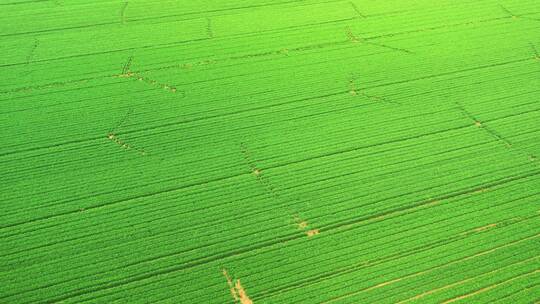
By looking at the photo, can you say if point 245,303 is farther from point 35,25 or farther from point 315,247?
point 35,25

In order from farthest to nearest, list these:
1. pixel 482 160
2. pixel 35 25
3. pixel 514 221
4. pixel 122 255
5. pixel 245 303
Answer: pixel 35 25, pixel 482 160, pixel 514 221, pixel 122 255, pixel 245 303

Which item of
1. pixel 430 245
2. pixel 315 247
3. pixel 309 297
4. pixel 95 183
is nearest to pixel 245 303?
pixel 309 297

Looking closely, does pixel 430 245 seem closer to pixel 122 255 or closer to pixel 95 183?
pixel 122 255

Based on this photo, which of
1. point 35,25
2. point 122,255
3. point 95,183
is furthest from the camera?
point 35,25

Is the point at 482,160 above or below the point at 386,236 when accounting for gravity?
above

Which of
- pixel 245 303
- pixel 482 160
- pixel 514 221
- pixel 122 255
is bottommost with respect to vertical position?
pixel 514 221

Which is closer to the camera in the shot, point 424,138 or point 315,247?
point 315,247
